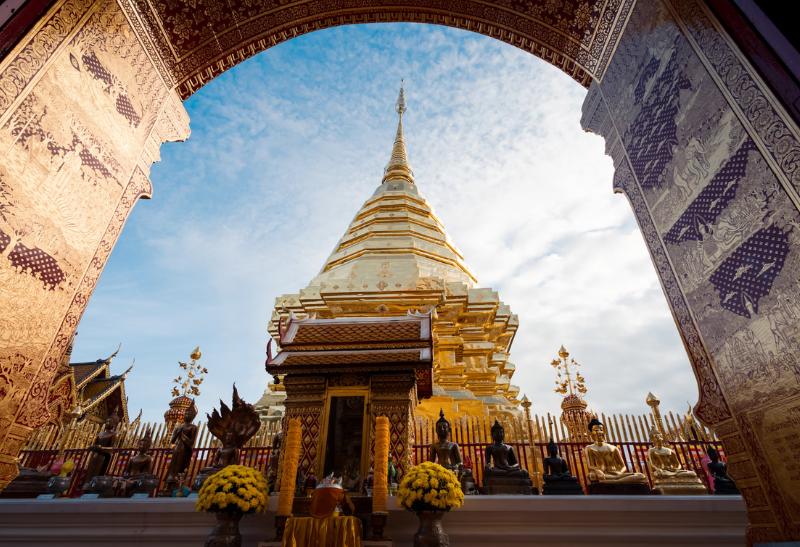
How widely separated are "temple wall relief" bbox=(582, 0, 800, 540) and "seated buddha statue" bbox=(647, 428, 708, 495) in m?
1.65

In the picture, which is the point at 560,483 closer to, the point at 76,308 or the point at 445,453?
the point at 445,453

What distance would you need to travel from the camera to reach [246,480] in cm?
350

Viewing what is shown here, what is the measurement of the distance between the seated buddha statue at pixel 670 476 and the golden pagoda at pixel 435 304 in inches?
161

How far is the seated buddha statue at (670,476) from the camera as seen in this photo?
15.0 ft

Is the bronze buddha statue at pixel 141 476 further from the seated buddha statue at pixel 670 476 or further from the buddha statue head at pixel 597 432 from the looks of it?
the seated buddha statue at pixel 670 476

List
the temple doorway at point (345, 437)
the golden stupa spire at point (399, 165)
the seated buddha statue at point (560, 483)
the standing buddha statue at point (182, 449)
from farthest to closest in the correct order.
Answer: the golden stupa spire at point (399, 165) → the standing buddha statue at point (182, 449) → the temple doorway at point (345, 437) → the seated buddha statue at point (560, 483)

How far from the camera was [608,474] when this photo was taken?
480 cm

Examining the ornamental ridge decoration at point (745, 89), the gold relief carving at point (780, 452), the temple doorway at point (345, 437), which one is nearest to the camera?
the gold relief carving at point (780, 452)

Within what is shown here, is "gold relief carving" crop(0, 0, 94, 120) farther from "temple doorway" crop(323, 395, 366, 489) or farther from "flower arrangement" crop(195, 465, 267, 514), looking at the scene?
"temple doorway" crop(323, 395, 366, 489)

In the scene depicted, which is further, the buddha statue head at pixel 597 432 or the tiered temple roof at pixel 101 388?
the tiered temple roof at pixel 101 388

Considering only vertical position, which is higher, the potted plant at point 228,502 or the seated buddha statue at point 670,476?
the seated buddha statue at point 670,476

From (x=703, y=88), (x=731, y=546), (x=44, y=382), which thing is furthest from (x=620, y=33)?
(x=44, y=382)

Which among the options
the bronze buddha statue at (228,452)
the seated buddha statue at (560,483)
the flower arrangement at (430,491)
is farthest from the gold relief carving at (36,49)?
the seated buddha statue at (560,483)

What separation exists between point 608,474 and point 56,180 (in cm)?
637
